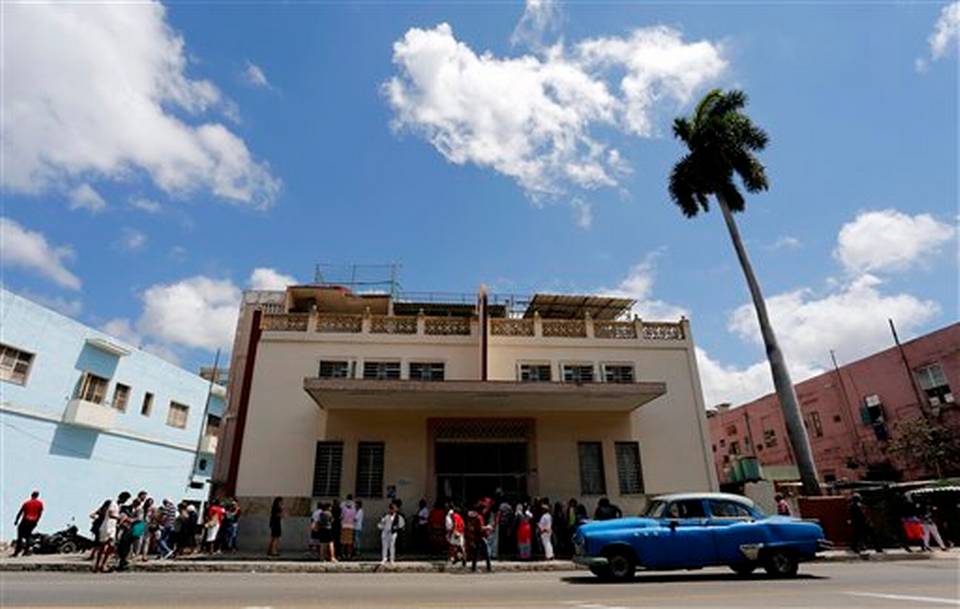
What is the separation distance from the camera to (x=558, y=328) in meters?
21.7

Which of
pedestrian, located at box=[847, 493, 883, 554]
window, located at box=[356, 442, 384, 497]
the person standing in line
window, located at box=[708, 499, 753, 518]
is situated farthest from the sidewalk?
window, located at box=[708, 499, 753, 518]

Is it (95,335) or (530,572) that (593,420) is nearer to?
(530,572)

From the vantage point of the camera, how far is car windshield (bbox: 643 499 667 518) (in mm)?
11422

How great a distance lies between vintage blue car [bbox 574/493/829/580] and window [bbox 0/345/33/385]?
23.5 metres

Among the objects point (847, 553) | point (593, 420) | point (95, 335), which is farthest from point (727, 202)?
point (95, 335)

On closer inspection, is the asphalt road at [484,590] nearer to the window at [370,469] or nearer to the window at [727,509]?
the window at [727,509]

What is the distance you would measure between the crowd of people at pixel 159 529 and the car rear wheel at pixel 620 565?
36.1 feet

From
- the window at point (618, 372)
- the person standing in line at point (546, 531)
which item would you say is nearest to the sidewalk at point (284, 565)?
the person standing in line at point (546, 531)

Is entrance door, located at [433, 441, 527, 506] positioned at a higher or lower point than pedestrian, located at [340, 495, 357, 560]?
higher

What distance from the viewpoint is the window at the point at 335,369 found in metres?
20.3

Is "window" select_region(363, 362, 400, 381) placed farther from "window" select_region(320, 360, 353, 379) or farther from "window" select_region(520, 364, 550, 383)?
"window" select_region(520, 364, 550, 383)

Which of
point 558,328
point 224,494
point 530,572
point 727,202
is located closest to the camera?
point 530,572

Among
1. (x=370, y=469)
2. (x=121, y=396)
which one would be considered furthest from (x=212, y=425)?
(x=370, y=469)

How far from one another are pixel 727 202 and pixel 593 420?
11502mm
